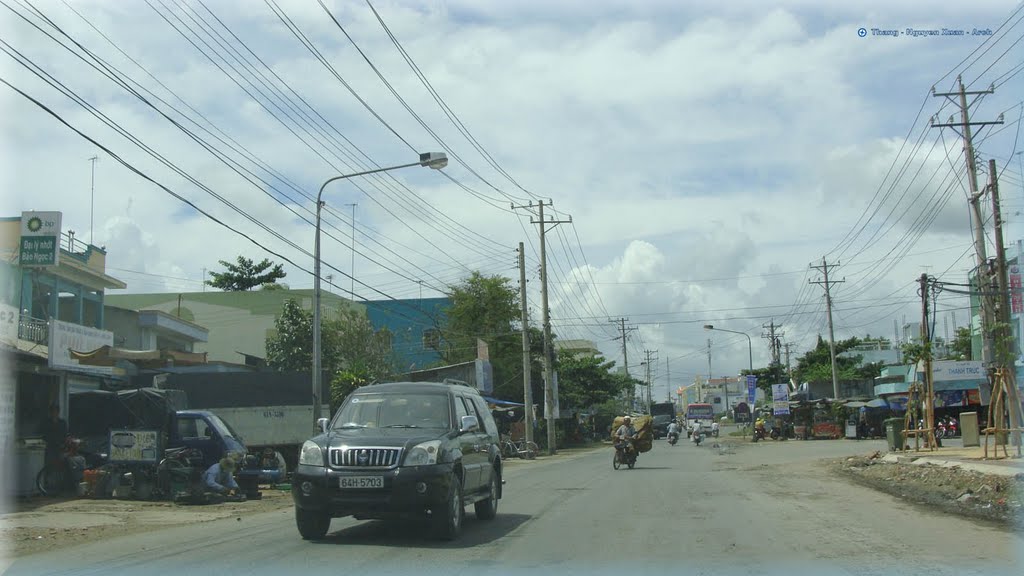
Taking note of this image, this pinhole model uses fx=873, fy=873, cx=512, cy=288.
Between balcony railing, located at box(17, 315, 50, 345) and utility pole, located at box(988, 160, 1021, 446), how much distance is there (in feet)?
84.4

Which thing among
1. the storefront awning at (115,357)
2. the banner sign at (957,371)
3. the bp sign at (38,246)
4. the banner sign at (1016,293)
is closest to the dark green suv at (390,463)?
the storefront awning at (115,357)

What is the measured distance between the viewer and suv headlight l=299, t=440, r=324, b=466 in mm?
9977

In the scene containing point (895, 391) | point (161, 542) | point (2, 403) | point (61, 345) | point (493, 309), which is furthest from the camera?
point (493, 309)

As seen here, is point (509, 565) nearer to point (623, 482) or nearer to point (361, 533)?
point (361, 533)

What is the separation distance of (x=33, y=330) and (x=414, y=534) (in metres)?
20.3

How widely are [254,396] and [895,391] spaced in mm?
44873

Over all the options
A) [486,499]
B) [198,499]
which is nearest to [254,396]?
[198,499]

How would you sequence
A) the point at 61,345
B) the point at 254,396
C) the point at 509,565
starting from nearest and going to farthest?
the point at 509,565
the point at 61,345
the point at 254,396

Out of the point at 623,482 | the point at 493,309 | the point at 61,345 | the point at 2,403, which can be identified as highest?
the point at 493,309

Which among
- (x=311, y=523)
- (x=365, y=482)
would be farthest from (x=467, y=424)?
(x=311, y=523)

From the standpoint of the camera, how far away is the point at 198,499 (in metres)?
16.1

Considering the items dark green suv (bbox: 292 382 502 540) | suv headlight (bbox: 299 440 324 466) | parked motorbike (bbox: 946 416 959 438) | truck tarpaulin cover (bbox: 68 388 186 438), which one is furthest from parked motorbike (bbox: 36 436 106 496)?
parked motorbike (bbox: 946 416 959 438)

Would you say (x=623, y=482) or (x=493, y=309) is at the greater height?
(x=493, y=309)

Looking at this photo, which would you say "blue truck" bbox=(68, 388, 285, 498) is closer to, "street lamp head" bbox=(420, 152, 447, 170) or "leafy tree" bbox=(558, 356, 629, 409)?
"street lamp head" bbox=(420, 152, 447, 170)
